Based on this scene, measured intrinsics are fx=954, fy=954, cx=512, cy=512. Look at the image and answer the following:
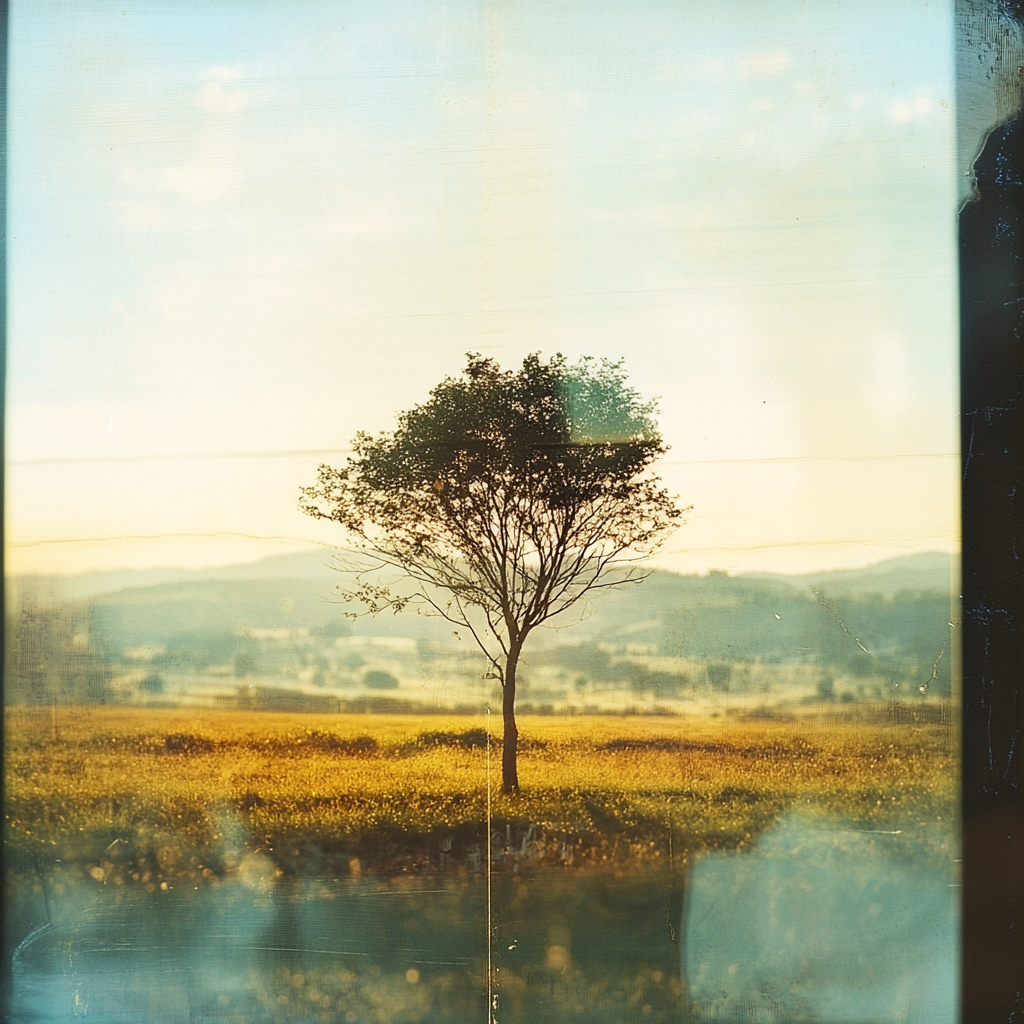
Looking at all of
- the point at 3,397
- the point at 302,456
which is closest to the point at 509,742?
the point at 302,456

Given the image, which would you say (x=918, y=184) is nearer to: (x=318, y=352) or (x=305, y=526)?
(x=318, y=352)

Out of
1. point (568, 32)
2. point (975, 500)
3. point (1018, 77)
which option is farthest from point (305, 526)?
point (1018, 77)

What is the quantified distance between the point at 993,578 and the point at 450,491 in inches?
76.8

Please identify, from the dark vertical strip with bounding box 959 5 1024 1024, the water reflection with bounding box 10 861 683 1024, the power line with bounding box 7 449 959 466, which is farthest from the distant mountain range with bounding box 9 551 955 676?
the water reflection with bounding box 10 861 683 1024

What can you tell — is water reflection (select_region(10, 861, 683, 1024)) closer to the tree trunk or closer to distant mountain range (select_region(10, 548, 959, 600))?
the tree trunk

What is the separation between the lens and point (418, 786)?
3438 millimetres

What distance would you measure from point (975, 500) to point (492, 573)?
1726 millimetres

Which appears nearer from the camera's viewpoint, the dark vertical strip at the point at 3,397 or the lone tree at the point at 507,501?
the lone tree at the point at 507,501

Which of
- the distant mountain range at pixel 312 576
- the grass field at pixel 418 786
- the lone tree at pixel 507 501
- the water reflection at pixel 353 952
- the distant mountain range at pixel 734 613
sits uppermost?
the lone tree at pixel 507 501

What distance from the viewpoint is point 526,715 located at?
11.2 ft

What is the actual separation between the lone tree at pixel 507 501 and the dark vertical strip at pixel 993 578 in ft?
3.62

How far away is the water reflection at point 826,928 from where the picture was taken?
3.37m

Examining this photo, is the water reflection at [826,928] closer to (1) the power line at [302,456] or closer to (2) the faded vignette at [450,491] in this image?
(2) the faded vignette at [450,491]

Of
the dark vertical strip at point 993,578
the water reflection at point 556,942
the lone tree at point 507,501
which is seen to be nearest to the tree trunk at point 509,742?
the lone tree at point 507,501
